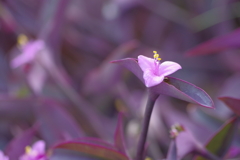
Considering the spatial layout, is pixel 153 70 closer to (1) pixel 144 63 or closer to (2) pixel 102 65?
(1) pixel 144 63

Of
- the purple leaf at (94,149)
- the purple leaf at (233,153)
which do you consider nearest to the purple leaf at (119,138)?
the purple leaf at (94,149)

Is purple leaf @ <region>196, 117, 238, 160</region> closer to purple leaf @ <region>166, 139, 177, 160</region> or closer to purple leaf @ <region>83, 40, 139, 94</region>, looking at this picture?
purple leaf @ <region>166, 139, 177, 160</region>

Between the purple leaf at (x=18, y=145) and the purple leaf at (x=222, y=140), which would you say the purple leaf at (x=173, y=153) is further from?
the purple leaf at (x=18, y=145)

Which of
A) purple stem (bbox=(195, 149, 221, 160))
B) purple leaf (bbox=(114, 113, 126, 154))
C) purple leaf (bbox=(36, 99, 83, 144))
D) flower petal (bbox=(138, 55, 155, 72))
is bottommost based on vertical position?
purple stem (bbox=(195, 149, 221, 160))

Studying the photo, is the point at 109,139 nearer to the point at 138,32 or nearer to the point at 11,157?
the point at 11,157

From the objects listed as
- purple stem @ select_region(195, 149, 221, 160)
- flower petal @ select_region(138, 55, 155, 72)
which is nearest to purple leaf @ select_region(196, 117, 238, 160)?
purple stem @ select_region(195, 149, 221, 160)

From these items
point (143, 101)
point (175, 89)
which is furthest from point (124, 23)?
point (175, 89)

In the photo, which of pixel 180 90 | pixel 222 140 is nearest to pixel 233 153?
pixel 222 140
